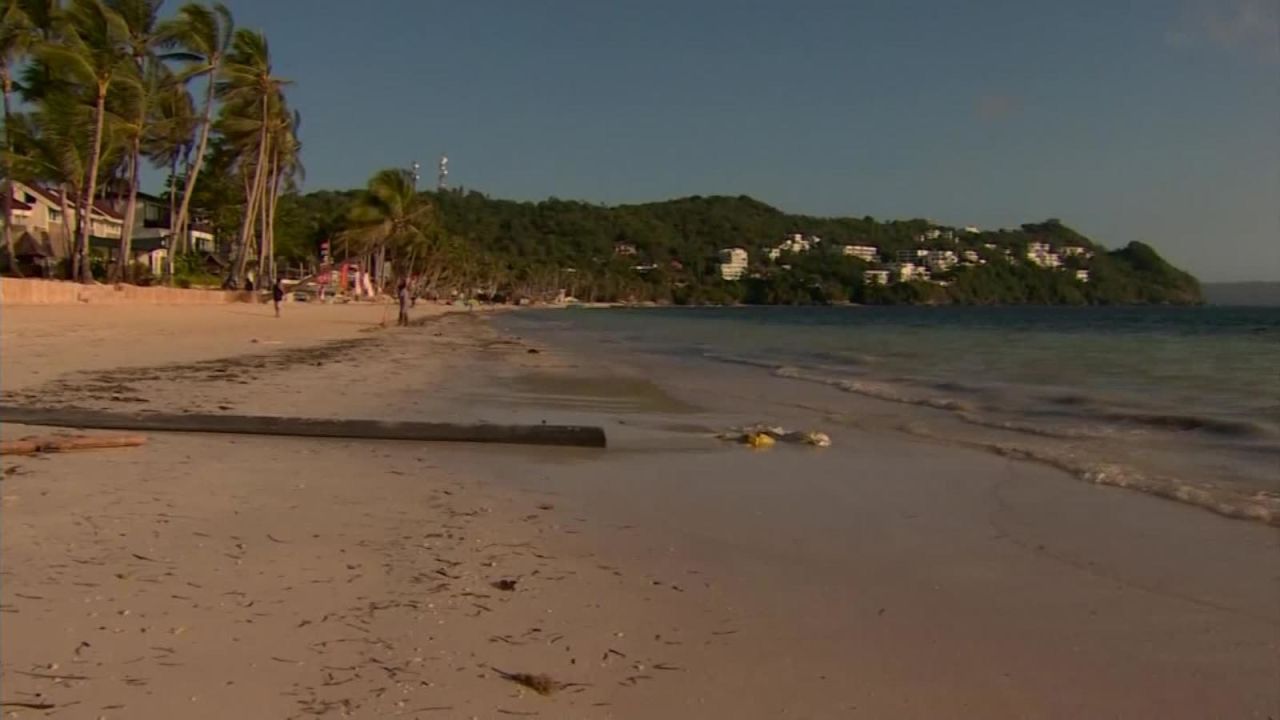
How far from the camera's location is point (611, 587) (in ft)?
12.8

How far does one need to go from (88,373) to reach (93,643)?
9808 millimetres

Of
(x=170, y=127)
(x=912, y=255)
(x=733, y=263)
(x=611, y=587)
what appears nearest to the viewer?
(x=611, y=587)

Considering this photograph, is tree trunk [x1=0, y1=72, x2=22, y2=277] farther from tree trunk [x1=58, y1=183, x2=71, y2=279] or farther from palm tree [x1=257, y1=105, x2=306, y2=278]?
palm tree [x1=257, y1=105, x2=306, y2=278]

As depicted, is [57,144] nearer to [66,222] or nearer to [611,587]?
[66,222]

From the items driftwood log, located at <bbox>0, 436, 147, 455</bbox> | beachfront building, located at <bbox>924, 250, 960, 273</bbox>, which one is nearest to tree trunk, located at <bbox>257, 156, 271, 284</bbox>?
driftwood log, located at <bbox>0, 436, 147, 455</bbox>

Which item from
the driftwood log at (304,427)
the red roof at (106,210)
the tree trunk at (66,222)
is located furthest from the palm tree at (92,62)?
the driftwood log at (304,427)

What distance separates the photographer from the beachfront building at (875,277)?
168375 millimetres

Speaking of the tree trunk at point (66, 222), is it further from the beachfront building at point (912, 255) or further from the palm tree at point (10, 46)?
the beachfront building at point (912, 255)

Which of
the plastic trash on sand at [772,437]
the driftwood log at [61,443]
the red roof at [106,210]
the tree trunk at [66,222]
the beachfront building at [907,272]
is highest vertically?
the beachfront building at [907,272]

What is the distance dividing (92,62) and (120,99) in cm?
255

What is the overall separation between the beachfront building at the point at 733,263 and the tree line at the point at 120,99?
13678 cm

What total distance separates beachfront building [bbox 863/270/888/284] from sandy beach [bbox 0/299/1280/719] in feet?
543

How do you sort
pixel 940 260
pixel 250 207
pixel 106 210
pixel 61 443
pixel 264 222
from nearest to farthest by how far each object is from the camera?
pixel 61 443, pixel 250 207, pixel 264 222, pixel 106 210, pixel 940 260

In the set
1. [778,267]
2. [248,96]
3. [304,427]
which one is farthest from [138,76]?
[778,267]
